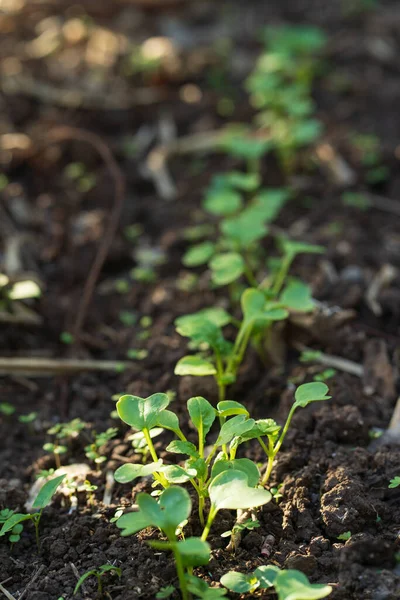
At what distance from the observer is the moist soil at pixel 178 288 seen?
1.67m

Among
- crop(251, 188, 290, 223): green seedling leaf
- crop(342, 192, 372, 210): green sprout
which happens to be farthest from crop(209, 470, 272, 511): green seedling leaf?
crop(342, 192, 372, 210): green sprout

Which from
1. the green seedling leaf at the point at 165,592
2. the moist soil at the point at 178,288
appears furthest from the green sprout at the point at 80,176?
the green seedling leaf at the point at 165,592

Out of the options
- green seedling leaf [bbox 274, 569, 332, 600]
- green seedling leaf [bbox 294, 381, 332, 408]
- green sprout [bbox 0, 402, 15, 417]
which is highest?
green seedling leaf [bbox 294, 381, 332, 408]

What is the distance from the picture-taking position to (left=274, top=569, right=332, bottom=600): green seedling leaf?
4.36ft

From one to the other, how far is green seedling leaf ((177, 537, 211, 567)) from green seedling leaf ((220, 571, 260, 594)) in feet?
0.18

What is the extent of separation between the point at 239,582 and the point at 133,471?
0.33 meters

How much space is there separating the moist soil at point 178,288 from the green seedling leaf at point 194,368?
0.20 metres

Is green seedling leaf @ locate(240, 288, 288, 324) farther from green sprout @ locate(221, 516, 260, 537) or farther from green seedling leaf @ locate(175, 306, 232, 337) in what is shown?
green sprout @ locate(221, 516, 260, 537)

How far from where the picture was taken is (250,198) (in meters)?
3.33

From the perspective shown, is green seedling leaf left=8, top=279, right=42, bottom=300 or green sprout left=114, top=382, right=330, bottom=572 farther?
green seedling leaf left=8, top=279, right=42, bottom=300

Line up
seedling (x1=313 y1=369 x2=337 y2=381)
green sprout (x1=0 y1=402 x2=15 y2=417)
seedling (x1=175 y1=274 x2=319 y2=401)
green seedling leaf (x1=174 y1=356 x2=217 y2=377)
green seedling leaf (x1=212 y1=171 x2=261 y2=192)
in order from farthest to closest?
1. green seedling leaf (x1=212 y1=171 x2=261 y2=192)
2. green sprout (x1=0 y1=402 x2=15 y2=417)
3. seedling (x1=313 y1=369 x2=337 y2=381)
4. seedling (x1=175 y1=274 x2=319 y2=401)
5. green seedling leaf (x1=174 y1=356 x2=217 y2=377)

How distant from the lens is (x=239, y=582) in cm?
147

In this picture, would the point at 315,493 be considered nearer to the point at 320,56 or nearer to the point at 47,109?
the point at 47,109

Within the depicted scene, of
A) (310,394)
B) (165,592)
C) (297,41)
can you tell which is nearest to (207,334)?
(310,394)
